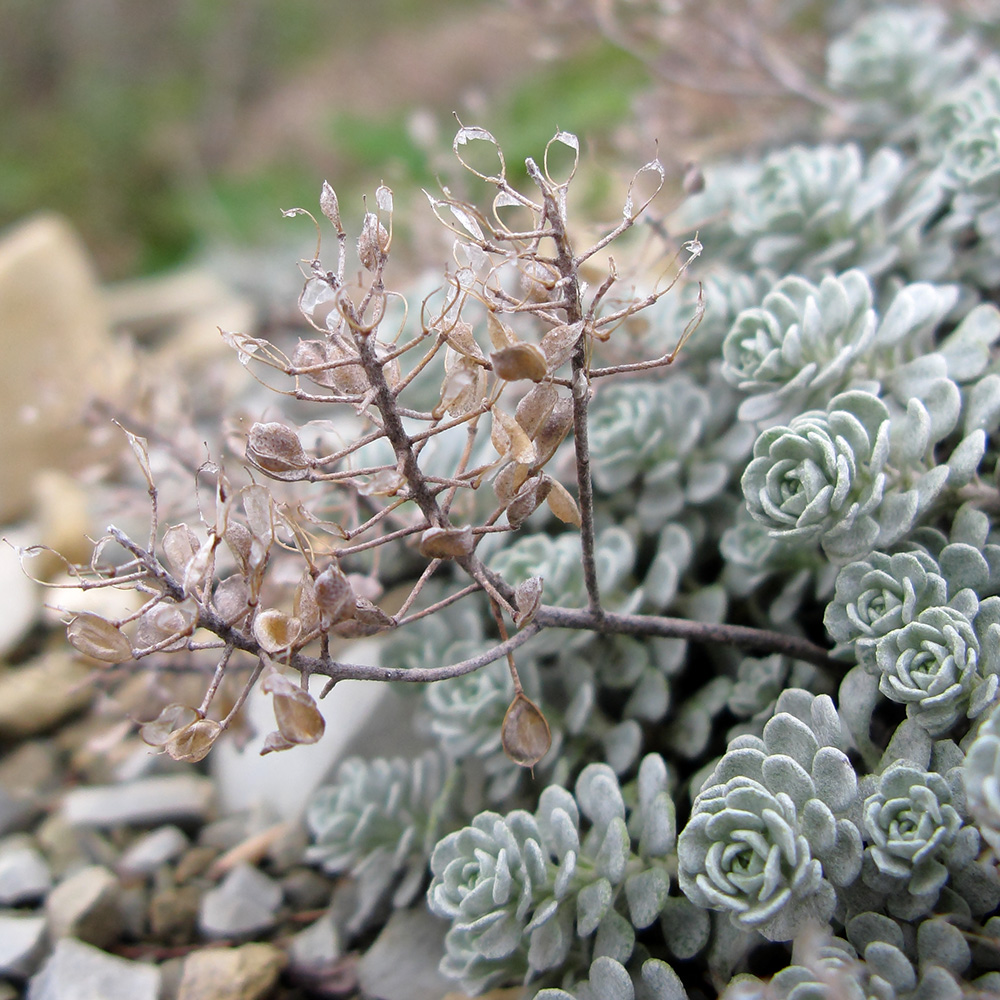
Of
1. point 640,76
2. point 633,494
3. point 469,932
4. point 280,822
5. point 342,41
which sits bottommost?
point 469,932

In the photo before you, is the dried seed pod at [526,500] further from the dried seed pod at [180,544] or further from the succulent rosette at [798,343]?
the succulent rosette at [798,343]

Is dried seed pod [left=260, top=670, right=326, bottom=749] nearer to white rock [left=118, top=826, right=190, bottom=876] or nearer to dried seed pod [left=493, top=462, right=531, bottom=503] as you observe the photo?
dried seed pod [left=493, top=462, right=531, bottom=503]

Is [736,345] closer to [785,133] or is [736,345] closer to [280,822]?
[280,822]

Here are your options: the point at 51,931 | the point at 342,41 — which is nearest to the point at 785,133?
the point at 51,931

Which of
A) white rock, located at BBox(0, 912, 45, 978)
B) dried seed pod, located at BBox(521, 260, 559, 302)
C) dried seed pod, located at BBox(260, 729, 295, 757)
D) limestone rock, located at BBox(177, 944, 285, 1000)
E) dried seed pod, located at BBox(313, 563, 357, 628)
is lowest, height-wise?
limestone rock, located at BBox(177, 944, 285, 1000)

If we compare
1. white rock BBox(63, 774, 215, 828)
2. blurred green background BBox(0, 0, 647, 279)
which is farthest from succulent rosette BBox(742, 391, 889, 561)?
blurred green background BBox(0, 0, 647, 279)

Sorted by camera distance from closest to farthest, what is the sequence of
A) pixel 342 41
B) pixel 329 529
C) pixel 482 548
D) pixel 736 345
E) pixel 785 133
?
pixel 329 529
pixel 736 345
pixel 482 548
pixel 785 133
pixel 342 41

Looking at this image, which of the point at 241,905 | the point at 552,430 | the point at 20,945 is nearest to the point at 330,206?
the point at 552,430
